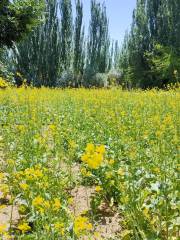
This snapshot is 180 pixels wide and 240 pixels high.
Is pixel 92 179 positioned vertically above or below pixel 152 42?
below

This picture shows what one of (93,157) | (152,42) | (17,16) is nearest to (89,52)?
(152,42)

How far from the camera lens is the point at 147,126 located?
235 inches

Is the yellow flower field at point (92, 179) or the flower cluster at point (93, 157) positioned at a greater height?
the flower cluster at point (93, 157)

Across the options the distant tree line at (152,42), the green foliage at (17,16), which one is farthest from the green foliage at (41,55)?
the green foliage at (17,16)

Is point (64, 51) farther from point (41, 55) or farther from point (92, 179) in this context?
point (92, 179)

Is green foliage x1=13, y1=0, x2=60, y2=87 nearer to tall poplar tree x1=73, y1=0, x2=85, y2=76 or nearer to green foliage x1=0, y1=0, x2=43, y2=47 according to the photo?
tall poplar tree x1=73, y1=0, x2=85, y2=76

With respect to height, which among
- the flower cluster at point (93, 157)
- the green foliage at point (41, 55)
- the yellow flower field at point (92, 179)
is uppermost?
the green foliage at point (41, 55)

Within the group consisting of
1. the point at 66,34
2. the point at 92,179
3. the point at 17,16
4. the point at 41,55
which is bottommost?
the point at 92,179

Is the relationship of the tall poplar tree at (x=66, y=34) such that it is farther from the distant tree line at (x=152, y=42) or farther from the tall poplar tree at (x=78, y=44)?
the distant tree line at (x=152, y=42)

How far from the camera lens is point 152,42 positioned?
87.5 feet

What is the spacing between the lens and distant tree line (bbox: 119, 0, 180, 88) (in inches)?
993

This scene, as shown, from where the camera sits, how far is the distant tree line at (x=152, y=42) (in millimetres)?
25234

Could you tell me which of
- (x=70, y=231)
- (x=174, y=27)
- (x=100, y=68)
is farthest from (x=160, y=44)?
(x=70, y=231)

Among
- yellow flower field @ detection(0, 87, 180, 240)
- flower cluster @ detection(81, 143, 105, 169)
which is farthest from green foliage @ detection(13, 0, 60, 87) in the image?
flower cluster @ detection(81, 143, 105, 169)
